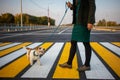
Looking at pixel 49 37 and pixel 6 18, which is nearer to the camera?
pixel 49 37

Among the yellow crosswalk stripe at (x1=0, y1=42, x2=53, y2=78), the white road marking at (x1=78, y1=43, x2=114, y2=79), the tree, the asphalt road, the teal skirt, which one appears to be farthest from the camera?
the tree

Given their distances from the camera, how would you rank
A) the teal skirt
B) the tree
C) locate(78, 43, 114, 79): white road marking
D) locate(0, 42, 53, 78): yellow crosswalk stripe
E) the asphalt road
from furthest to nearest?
the tree → the asphalt road → the teal skirt → locate(0, 42, 53, 78): yellow crosswalk stripe → locate(78, 43, 114, 79): white road marking

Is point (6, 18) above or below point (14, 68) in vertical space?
above

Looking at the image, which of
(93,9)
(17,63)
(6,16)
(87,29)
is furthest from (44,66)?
(6,16)

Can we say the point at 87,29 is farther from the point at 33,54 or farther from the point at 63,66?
the point at 33,54

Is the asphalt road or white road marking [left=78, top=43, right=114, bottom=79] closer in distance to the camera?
white road marking [left=78, top=43, right=114, bottom=79]

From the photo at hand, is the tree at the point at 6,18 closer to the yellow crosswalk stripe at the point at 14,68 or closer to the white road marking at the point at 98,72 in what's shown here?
the yellow crosswalk stripe at the point at 14,68

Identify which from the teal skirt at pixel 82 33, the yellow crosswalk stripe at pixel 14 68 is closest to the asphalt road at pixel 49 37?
the yellow crosswalk stripe at pixel 14 68

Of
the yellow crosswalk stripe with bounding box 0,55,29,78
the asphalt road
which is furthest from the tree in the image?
the yellow crosswalk stripe with bounding box 0,55,29,78

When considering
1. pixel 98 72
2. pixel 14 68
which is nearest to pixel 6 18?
pixel 14 68

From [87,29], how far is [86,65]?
702 mm

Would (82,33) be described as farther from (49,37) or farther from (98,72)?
(49,37)

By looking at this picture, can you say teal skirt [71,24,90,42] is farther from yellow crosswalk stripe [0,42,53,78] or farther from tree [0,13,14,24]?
tree [0,13,14,24]

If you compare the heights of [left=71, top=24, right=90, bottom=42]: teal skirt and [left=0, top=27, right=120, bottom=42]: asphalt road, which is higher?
[left=71, top=24, right=90, bottom=42]: teal skirt
